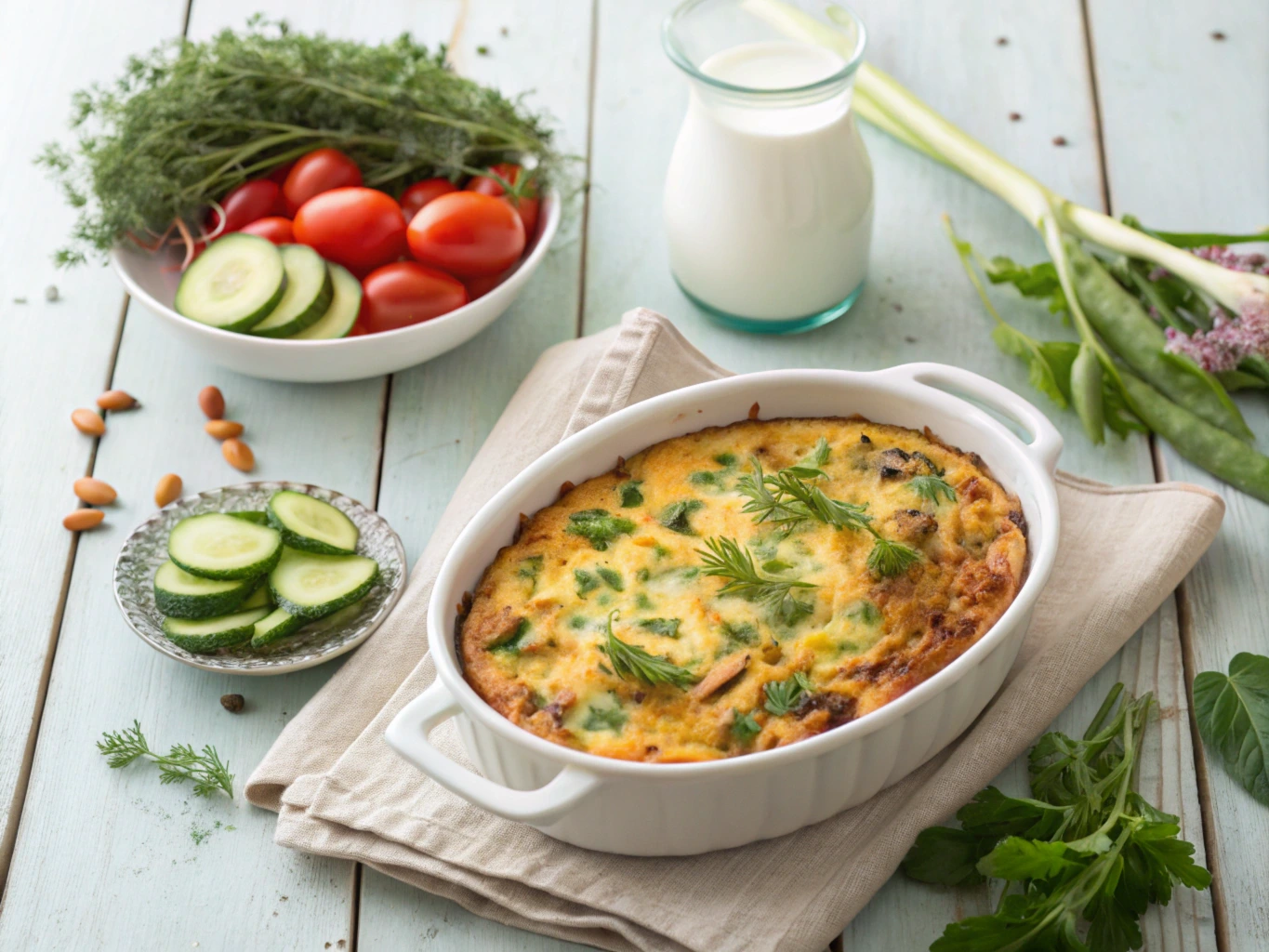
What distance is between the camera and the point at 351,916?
2449 mm

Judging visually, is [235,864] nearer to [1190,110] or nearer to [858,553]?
[858,553]

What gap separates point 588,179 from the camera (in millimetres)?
4020

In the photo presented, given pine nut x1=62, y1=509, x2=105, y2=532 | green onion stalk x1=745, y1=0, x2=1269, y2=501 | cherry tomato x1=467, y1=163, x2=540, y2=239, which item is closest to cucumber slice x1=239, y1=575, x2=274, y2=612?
pine nut x1=62, y1=509, x2=105, y2=532

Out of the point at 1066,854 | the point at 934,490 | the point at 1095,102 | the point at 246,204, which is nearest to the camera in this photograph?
the point at 1066,854

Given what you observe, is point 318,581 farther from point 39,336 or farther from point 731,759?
point 39,336

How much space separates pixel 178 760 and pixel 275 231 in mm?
1497

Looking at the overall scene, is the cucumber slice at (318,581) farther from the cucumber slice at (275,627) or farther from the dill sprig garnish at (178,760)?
the dill sprig garnish at (178,760)

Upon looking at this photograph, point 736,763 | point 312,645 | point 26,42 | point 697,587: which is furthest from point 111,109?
point 736,763

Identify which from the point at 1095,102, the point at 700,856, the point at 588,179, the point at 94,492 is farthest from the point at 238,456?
the point at 1095,102

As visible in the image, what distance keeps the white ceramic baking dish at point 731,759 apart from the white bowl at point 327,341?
832mm

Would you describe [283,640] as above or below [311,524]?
below

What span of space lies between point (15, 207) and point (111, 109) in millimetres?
676

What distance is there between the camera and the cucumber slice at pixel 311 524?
2834 millimetres

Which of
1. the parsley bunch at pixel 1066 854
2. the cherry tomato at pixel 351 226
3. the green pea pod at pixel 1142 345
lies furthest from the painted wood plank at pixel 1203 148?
the cherry tomato at pixel 351 226
